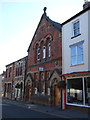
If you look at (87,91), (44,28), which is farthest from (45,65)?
(87,91)

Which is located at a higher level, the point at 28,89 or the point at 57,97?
the point at 28,89

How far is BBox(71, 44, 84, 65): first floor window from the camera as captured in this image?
16750 mm

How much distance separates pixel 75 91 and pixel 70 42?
5.26 meters

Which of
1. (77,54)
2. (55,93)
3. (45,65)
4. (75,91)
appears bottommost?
(55,93)

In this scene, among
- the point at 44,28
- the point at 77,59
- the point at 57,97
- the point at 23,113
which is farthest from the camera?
the point at 44,28

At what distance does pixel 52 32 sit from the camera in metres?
22.2

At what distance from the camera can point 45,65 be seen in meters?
22.7

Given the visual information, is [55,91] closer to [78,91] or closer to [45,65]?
[45,65]

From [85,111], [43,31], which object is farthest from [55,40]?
[85,111]

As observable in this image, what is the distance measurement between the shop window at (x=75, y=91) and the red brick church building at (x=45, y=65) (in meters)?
0.92

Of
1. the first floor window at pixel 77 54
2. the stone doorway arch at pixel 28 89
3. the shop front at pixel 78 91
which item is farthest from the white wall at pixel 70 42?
the stone doorway arch at pixel 28 89

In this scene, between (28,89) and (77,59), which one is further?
(28,89)

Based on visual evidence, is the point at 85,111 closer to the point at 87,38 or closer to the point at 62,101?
the point at 62,101

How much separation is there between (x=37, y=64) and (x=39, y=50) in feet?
7.10
